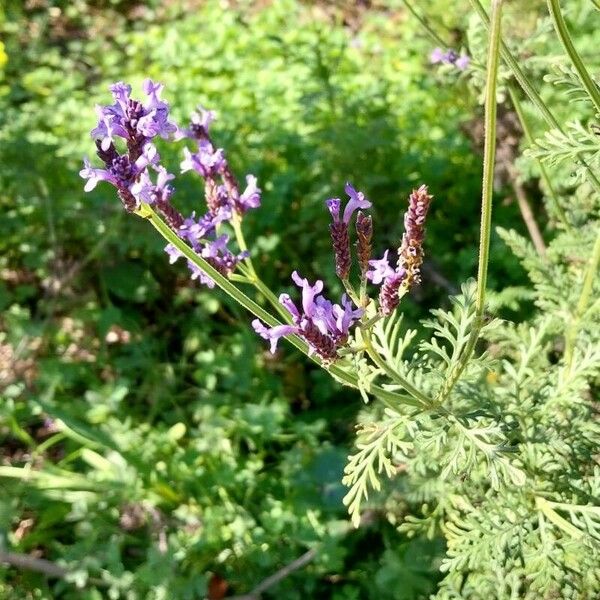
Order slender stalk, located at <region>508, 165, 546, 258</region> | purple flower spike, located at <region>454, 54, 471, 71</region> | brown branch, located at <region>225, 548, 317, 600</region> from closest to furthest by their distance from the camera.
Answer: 1. purple flower spike, located at <region>454, 54, 471, 71</region>
2. brown branch, located at <region>225, 548, 317, 600</region>
3. slender stalk, located at <region>508, 165, 546, 258</region>

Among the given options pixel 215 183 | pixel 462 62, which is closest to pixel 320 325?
pixel 215 183

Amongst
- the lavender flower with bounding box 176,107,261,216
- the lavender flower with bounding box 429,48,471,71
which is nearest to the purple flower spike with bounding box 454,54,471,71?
the lavender flower with bounding box 429,48,471,71

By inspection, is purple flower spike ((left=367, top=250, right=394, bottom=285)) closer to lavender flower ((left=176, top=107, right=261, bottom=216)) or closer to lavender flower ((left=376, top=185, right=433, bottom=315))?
lavender flower ((left=376, top=185, right=433, bottom=315))

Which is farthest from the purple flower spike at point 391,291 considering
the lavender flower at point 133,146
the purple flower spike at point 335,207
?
the lavender flower at point 133,146

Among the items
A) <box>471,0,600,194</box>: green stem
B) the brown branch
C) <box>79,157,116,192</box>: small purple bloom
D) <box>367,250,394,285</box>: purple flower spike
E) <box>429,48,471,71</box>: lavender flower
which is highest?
<box>471,0,600,194</box>: green stem

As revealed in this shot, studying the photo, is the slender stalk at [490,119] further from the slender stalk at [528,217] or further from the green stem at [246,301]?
the slender stalk at [528,217]

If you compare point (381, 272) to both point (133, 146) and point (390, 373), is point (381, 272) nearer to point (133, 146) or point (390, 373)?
point (390, 373)

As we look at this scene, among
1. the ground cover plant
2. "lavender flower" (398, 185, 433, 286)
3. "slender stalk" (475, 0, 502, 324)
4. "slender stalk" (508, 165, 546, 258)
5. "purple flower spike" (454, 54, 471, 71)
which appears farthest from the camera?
"slender stalk" (508, 165, 546, 258)

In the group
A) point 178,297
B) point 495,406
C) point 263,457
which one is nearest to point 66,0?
point 178,297
